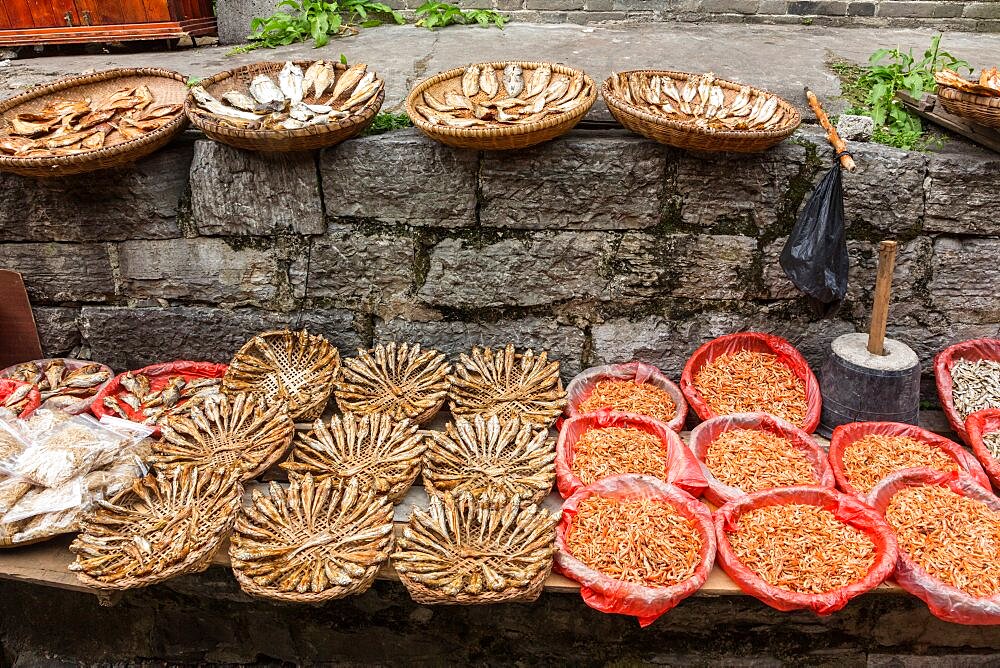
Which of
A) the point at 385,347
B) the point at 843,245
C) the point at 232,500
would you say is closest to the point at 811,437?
the point at 843,245

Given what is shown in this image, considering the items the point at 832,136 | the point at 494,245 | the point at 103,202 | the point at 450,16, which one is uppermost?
the point at 450,16

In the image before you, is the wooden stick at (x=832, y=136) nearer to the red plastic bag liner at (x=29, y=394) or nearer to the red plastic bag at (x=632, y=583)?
the red plastic bag at (x=632, y=583)

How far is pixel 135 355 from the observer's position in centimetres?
376

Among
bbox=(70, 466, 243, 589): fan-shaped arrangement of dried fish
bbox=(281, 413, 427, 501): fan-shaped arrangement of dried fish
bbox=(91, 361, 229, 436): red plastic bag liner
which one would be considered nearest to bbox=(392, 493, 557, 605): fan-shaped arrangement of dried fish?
bbox=(281, 413, 427, 501): fan-shaped arrangement of dried fish

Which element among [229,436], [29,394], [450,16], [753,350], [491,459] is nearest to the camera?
[491,459]

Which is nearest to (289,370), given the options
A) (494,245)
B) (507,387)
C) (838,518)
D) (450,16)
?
(507,387)

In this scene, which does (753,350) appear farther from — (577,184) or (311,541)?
(311,541)

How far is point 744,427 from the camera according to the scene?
319 cm

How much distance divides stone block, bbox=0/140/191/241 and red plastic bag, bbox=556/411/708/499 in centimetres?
226

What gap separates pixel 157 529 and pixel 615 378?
7.33 feet

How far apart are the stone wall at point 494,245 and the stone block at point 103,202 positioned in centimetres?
1

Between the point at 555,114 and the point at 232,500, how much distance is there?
215 centimetres

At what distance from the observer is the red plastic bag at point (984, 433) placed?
2.96m

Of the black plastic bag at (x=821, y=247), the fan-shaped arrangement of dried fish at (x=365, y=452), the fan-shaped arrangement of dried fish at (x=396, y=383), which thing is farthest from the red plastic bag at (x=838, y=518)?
the fan-shaped arrangement of dried fish at (x=396, y=383)
